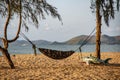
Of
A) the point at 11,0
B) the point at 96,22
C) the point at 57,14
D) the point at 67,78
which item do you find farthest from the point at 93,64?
the point at 11,0

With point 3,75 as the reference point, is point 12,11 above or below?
above

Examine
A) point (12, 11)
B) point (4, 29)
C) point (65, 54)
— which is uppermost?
point (12, 11)

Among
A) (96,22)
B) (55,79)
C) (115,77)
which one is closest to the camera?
(55,79)

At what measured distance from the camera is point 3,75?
8.69m

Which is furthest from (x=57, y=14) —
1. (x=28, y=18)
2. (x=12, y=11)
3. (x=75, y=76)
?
(x=75, y=76)

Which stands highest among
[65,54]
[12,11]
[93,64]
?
[12,11]

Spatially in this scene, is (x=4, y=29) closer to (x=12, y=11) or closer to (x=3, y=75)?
(x=12, y=11)

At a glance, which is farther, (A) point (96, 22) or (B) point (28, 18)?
(A) point (96, 22)

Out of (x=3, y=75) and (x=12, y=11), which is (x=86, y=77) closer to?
(x=3, y=75)

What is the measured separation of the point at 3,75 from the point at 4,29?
2127 millimetres

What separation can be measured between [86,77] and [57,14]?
3484 mm

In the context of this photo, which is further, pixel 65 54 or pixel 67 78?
pixel 65 54

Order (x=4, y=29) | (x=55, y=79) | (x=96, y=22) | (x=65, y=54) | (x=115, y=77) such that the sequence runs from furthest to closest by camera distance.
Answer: (x=96, y=22), (x=65, y=54), (x=4, y=29), (x=115, y=77), (x=55, y=79)

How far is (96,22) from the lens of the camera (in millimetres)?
11828
